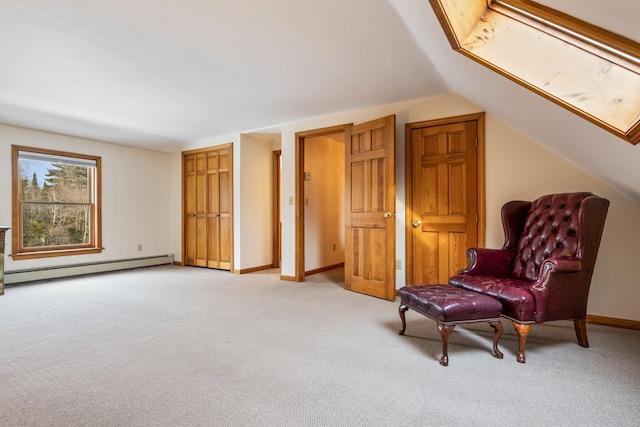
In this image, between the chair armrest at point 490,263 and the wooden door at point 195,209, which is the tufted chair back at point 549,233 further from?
the wooden door at point 195,209

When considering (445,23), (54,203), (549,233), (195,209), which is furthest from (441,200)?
(54,203)

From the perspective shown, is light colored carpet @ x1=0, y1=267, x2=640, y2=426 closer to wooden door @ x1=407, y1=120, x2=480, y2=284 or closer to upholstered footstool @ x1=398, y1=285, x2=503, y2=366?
upholstered footstool @ x1=398, y1=285, x2=503, y2=366

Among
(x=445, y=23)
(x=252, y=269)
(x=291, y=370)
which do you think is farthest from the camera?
(x=252, y=269)

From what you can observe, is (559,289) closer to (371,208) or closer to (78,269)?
(371,208)

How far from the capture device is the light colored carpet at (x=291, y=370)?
59.2 inches

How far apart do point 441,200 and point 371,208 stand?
774 millimetres

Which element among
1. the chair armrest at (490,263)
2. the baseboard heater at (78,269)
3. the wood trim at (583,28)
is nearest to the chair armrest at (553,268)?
the chair armrest at (490,263)

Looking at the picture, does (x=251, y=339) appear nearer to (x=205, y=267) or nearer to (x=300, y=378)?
(x=300, y=378)

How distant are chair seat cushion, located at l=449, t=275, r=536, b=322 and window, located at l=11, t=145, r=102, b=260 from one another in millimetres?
5676

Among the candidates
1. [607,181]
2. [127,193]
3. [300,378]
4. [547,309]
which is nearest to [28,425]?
[300,378]

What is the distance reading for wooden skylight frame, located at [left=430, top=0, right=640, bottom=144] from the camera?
141 centimetres

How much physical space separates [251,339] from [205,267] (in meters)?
3.70

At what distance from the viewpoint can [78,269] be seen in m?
5.02

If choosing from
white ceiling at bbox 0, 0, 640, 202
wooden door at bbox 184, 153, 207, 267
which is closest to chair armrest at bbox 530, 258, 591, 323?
white ceiling at bbox 0, 0, 640, 202
